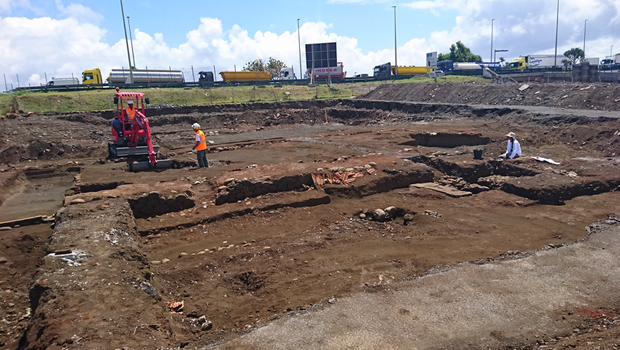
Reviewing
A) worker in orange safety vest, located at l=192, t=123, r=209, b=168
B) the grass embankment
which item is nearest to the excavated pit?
worker in orange safety vest, located at l=192, t=123, r=209, b=168

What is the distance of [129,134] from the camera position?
1420 centimetres

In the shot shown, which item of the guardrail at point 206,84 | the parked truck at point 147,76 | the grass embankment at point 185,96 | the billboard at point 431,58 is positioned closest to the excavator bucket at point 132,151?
the grass embankment at point 185,96

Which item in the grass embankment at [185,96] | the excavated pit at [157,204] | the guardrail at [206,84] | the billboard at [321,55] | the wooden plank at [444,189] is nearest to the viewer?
the excavated pit at [157,204]

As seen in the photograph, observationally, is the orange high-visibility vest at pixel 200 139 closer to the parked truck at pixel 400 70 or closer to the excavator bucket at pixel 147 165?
the excavator bucket at pixel 147 165

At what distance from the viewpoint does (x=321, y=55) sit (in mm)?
45406

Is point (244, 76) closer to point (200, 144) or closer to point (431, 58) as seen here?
point (431, 58)

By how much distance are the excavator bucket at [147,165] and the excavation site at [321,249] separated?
29 cm

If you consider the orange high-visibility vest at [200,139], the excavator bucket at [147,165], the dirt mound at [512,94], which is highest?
the dirt mound at [512,94]

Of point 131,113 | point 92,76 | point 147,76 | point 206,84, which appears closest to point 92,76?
point 92,76

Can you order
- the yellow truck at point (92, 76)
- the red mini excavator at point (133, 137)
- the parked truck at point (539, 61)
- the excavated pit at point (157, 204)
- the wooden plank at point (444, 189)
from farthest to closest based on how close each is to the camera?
the parked truck at point (539, 61), the yellow truck at point (92, 76), the red mini excavator at point (133, 137), the wooden plank at point (444, 189), the excavated pit at point (157, 204)

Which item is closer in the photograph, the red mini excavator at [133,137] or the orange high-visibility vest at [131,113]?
the red mini excavator at [133,137]

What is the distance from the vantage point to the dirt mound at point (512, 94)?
72.7 feet

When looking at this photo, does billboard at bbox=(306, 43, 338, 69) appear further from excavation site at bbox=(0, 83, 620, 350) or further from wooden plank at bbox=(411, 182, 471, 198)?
wooden plank at bbox=(411, 182, 471, 198)

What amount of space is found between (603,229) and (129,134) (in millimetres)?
13290
